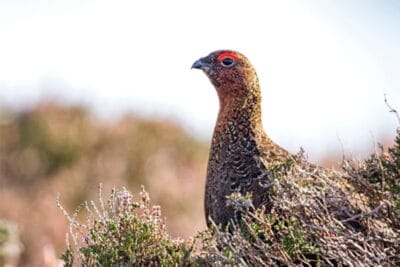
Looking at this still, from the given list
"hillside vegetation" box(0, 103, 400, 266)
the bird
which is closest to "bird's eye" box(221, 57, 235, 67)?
the bird

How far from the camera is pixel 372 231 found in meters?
4.65

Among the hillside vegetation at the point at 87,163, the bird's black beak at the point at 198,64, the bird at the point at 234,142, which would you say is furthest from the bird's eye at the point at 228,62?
the hillside vegetation at the point at 87,163

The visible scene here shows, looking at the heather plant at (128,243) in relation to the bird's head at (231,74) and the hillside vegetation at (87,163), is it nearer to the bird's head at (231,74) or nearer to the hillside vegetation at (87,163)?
the bird's head at (231,74)

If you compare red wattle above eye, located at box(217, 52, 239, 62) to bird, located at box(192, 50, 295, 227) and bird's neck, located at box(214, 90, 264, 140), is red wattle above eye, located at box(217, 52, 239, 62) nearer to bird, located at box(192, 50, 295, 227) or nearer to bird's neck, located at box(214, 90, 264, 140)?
bird, located at box(192, 50, 295, 227)

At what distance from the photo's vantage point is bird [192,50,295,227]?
5873mm

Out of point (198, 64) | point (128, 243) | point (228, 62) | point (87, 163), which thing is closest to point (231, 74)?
point (228, 62)

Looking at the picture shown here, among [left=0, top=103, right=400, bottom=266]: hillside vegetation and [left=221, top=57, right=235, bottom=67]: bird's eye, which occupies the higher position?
[left=221, top=57, right=235, bottom=67]: bird's eye

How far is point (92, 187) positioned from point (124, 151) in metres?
1.05

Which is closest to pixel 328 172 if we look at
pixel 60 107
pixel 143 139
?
pixel 143 139

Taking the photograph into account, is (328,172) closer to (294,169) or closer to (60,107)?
(294,169)

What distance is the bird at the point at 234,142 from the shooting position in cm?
587

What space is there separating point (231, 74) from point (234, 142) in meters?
0.52

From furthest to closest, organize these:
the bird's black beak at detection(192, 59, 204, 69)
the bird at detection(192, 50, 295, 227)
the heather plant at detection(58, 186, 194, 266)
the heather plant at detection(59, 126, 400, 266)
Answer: the bird's black beak at detection(192, 59, 204, 69), the bird at detection(192, 50, 295, 227), the heather plant at detection(58, 186, 194, 266), the heather plant at detection(59, 126, 400, 266)

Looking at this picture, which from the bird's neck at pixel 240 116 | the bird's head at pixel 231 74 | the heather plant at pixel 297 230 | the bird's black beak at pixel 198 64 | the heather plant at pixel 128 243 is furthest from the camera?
the bird's black beak at pixel 198 64
